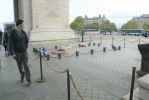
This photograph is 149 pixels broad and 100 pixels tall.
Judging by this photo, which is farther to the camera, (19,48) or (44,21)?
(44,21)

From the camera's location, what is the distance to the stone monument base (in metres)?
21.6

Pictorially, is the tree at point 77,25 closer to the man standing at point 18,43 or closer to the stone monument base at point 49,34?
the stone monument base at point 49,34

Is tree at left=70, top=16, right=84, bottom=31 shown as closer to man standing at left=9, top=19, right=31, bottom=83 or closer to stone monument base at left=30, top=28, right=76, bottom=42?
stone monument base at left=30, top=28, right=76, bottom=42

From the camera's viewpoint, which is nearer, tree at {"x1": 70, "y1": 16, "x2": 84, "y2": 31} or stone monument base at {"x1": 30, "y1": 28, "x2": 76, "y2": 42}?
stone monument base at {"x1": 30, "y1": 28, "x2": 76, "y2": 42}

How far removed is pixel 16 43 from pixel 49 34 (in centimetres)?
1701

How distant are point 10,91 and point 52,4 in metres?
18.8

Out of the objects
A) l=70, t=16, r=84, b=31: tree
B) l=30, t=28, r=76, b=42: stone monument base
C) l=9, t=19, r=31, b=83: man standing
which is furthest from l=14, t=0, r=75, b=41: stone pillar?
l=70, t=16, r=84, b=31: tree

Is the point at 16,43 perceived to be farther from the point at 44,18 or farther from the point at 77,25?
the point at 77,25

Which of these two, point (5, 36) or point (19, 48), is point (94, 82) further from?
point (5, 36)

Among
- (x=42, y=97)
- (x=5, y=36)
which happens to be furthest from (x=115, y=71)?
(x=5, y=36)

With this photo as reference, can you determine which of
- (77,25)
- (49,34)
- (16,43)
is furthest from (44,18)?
(77,25)

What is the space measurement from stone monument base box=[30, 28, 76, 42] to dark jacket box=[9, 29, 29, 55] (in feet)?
51.4

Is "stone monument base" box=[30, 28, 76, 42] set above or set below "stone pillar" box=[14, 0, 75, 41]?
below

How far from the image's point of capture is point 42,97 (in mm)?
5129
